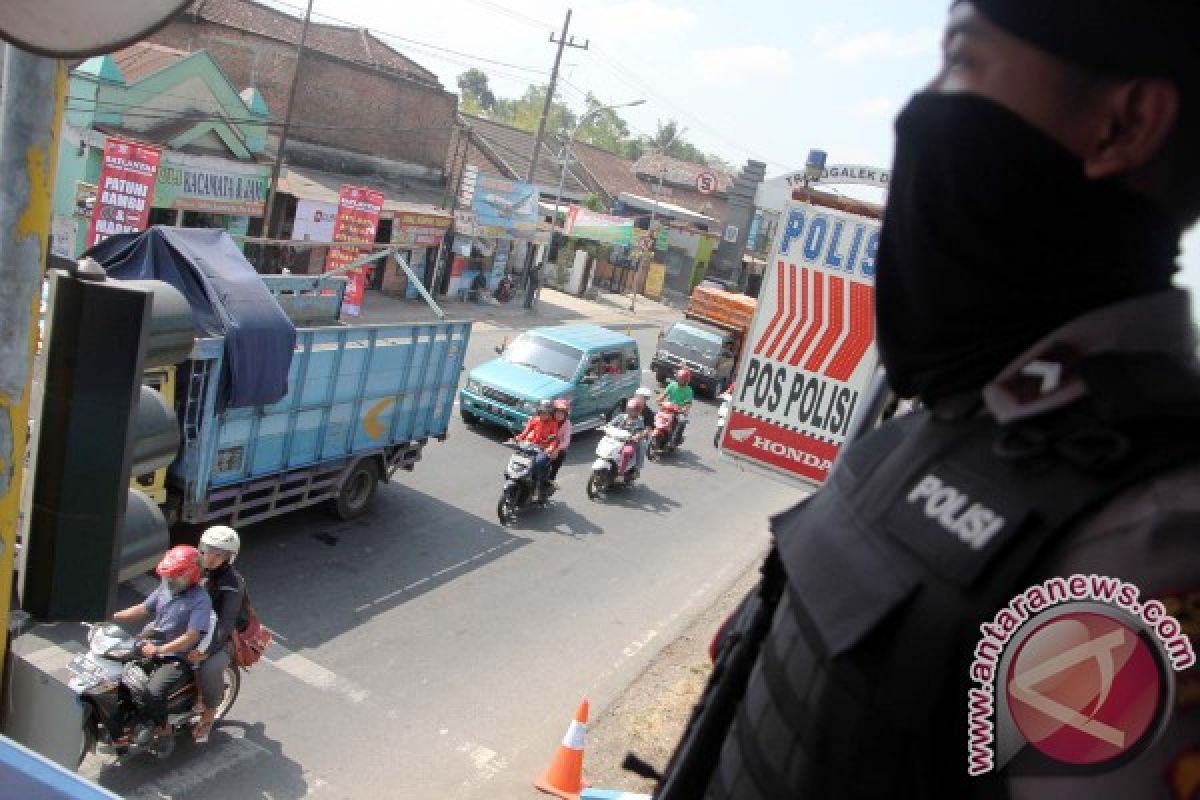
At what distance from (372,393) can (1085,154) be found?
10948 mm

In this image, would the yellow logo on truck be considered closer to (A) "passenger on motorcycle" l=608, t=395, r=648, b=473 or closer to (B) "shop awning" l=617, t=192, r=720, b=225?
(A) "passenger on motorcycle" l=608, t=395, r=648, b=473

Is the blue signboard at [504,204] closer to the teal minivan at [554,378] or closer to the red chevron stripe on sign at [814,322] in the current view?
the teal minivan at [554,378]

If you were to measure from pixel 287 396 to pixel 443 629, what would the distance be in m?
2.77

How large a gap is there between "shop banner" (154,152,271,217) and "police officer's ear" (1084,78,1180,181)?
20224mm

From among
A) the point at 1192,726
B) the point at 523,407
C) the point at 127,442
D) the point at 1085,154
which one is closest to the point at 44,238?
the point at 127,442

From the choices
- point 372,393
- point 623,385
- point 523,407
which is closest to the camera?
point 372,393

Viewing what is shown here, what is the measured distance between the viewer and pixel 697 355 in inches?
966

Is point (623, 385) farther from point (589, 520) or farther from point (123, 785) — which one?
point (123, 785)

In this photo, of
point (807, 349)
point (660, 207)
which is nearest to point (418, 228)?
point (807, 349)

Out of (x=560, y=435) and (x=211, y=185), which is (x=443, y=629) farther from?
(x=211, y=185)

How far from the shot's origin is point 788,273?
7.02 m

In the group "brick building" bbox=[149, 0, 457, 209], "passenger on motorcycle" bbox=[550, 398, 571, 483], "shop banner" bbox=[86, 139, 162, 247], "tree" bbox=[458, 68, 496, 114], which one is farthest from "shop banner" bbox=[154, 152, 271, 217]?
"tree" bbox=[458, 68, 496, 114]

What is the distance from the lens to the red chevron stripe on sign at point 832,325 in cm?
685

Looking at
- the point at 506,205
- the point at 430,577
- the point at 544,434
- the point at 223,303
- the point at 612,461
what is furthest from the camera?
the point at 506,205
